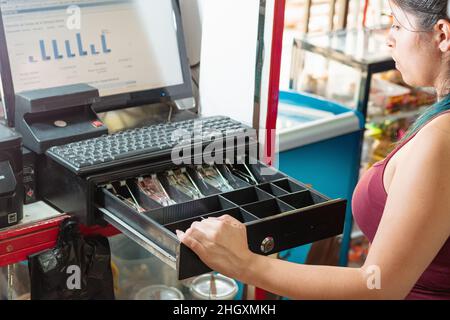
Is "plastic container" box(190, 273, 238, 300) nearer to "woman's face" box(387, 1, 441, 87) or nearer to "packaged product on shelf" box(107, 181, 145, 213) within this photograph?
"packaged product on shelf" box(107, 181, 145, 213)

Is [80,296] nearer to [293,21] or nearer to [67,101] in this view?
[67,101]

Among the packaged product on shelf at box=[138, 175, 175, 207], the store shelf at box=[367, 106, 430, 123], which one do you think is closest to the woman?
the packaged product on shelf at box=[138, 175, 175, 207]

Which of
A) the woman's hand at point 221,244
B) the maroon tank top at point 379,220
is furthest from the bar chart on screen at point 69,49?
the maroon tank top at point 379,220

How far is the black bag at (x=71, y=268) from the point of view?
5.81 feet

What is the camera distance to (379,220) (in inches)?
59.4

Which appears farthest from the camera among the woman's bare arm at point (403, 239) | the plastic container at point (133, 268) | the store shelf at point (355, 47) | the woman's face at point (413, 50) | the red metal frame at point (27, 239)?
the store shelf at point (355, 47)

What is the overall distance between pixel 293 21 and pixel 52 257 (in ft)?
10.1

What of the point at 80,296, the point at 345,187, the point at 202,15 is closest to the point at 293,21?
the point at 345,187

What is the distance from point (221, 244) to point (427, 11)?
1.97 feet

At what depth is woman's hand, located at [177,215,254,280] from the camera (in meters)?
1.40

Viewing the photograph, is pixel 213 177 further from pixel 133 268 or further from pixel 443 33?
pixel 133 268

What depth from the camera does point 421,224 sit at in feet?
4.15

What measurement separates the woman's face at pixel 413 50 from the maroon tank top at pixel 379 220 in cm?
14

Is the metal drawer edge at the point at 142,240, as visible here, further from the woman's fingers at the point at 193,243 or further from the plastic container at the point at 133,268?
the plastic container at the point at 133,268
